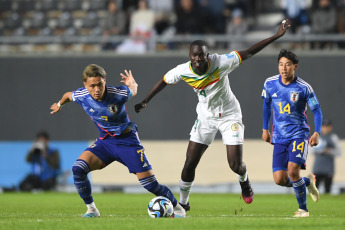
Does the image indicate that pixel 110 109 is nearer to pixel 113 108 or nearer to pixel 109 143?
pixel 113 108

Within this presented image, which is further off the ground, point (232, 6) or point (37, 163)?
point (232, 6)

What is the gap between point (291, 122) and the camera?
1007 cm

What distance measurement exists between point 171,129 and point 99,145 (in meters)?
11.5

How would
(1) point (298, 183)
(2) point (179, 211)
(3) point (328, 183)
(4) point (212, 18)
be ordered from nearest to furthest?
(2) point (179, 211) < (1) point (298, 183) < (3) point (328, 183) < (4) point (212, 18)

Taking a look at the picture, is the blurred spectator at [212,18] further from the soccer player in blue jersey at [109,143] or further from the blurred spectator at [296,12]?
the soccer player in blue jersey at [109,143]

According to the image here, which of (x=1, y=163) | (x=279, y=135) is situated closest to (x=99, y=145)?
(x=279, y=135)

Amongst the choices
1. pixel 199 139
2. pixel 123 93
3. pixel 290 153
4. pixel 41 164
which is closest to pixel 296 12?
pixel 41 164

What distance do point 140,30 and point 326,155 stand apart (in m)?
6.48

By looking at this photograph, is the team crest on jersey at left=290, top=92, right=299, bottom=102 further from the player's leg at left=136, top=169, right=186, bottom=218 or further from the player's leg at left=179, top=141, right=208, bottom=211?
the player's leg at left=136, top=169, right=186, bottom=218

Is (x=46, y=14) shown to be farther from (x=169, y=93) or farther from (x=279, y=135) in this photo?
(x=279, y=135)

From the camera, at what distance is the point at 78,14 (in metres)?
23.1

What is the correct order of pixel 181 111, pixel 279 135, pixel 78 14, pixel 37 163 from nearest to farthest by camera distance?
pixel 279 135 < pixel 37 163 < pixel 181 111 < pixel 78 14

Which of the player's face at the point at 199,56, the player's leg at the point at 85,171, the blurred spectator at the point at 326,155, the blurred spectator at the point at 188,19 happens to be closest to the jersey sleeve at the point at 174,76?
the player's face at the point at 199,56

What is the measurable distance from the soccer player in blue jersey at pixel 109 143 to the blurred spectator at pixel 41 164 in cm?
1038
